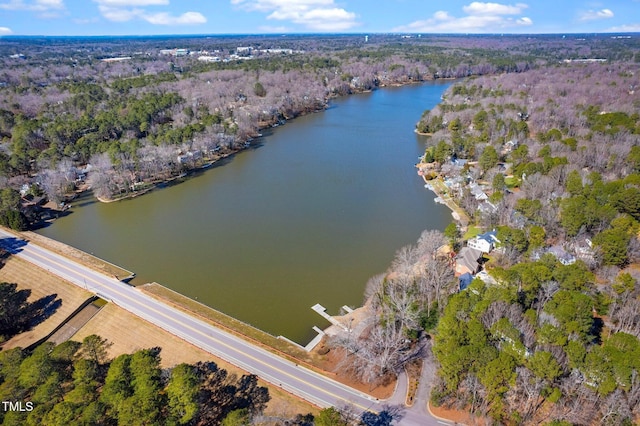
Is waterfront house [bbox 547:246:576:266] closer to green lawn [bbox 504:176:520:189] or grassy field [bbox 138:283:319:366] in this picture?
green lawn [bbox 504:176:520:189]

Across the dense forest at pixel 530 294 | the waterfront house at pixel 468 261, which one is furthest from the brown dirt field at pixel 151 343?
the waterfront house at pixel 468 261

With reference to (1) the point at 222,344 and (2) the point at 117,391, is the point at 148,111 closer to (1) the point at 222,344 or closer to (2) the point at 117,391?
(1) the point at 222,344

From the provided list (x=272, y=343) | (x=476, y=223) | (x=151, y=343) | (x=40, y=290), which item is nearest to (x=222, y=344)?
(x=272, y=343)

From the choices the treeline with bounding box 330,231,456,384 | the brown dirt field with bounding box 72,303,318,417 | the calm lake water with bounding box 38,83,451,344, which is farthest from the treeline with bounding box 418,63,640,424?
the brown dirt field with bounding box 72,303,318,417

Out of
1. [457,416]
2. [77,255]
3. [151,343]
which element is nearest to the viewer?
[457,416]

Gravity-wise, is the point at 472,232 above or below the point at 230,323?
above

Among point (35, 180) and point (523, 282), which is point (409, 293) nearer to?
point (523, 282)
